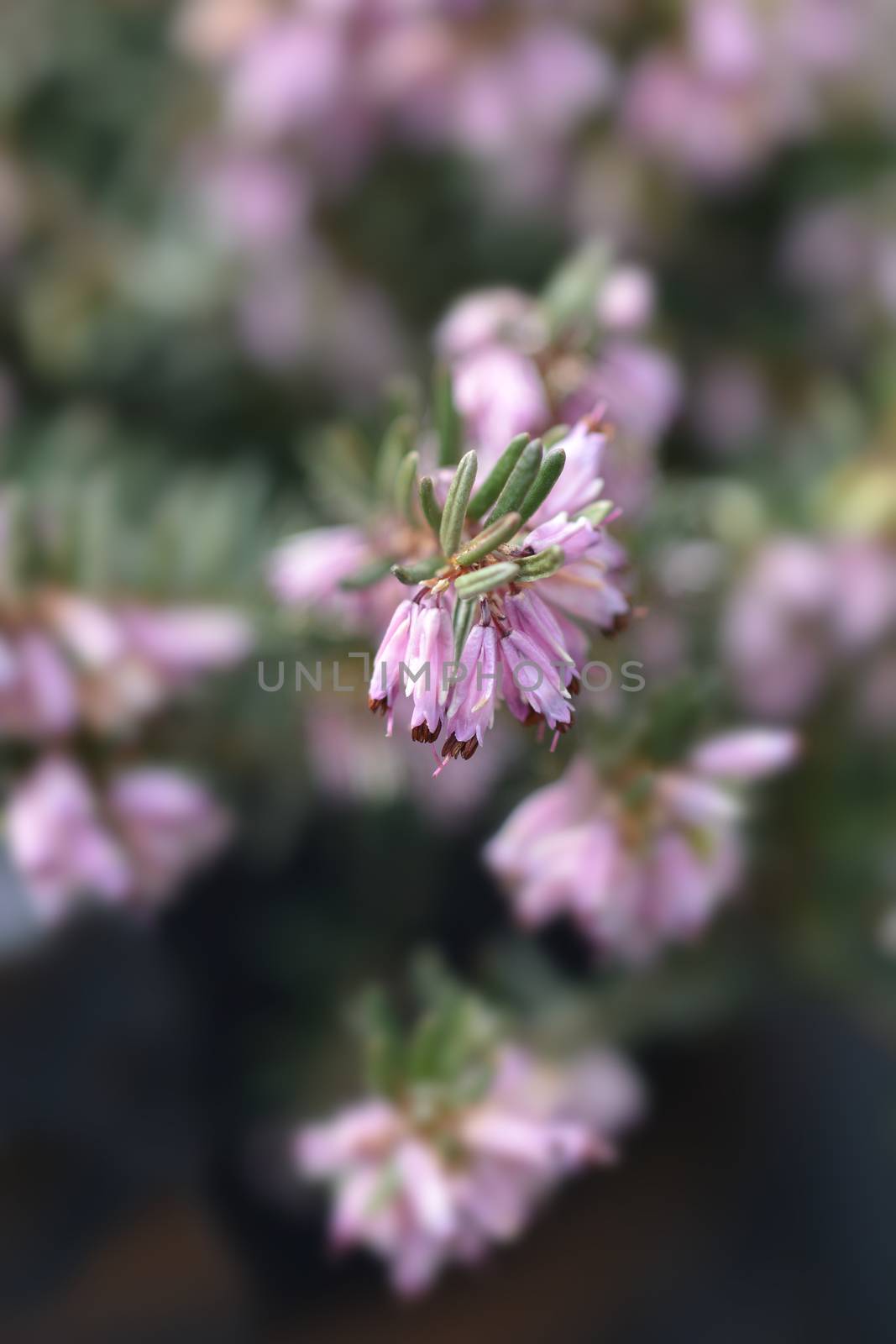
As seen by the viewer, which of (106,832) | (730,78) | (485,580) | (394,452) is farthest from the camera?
(730,78)

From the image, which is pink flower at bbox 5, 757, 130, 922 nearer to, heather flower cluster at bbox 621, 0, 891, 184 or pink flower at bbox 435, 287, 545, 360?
pink flower at bbox 435, 287, 545, 360

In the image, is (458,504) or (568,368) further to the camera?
(568,368)

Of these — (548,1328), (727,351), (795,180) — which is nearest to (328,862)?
(548,1328)

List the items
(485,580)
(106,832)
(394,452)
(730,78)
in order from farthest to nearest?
(730,78) → (106,832) → (394,452) → (485,580)

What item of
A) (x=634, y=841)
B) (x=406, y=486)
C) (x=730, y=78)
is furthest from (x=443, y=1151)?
(x=730, y=78)

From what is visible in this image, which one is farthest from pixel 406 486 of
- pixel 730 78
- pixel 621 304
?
pixel 730 78

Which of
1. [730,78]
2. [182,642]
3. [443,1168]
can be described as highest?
[730,78]

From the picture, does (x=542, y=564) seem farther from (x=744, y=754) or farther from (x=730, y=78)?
(x=730, y=78)

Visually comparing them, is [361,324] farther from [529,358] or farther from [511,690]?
[511,690]

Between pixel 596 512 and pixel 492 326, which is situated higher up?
pixel 492 326
